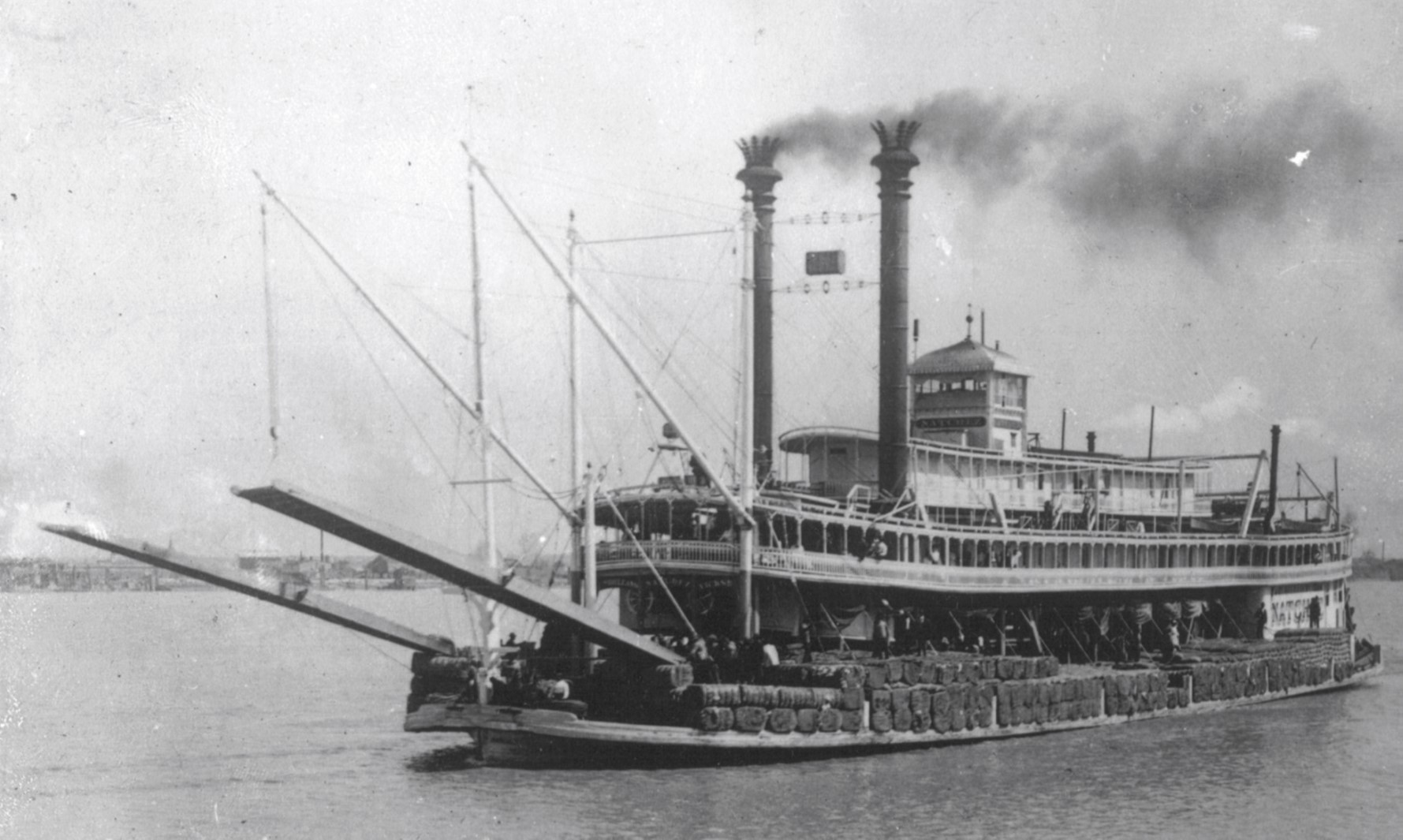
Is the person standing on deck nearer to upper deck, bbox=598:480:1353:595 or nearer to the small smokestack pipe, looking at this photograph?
upper deck, bbox=598:480:1353:595

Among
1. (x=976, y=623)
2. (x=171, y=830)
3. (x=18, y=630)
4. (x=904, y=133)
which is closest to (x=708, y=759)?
(x=171, y=830)

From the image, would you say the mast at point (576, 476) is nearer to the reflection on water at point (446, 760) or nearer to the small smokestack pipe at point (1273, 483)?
the reflection on water at point (446, 760)

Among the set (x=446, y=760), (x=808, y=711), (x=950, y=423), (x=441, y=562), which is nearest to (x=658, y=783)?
(x=808, y=711)

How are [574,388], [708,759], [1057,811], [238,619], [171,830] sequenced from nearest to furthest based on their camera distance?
[171,830], [1057,811], [708,759], [574,388], [238,619]

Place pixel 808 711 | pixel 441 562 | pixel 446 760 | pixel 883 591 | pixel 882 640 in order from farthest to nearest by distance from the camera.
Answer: pixel 883 591, pixel 882 640, pixel 446 760, pixel 808 711, pixel 441 562

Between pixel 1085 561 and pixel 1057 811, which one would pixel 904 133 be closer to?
pixel 1085 561

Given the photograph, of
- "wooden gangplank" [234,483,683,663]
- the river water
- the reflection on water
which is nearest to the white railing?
the river water

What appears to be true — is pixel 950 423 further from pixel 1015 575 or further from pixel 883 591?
pixel 883 591
